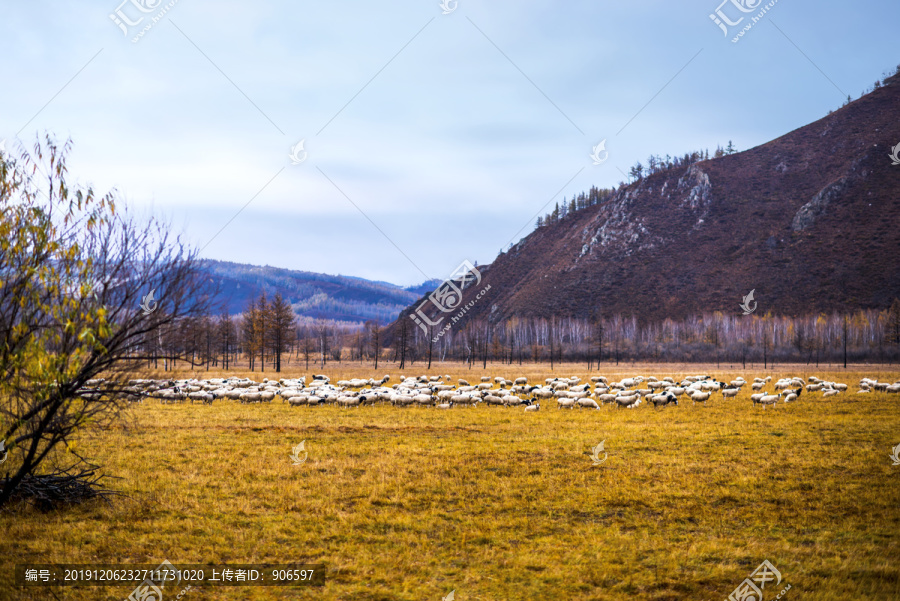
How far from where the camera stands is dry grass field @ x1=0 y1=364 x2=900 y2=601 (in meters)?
8.69

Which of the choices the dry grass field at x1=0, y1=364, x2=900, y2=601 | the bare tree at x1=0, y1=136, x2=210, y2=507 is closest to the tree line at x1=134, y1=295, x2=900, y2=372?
the dry grass field at x1=0, y1=364, x2=900, y2=601

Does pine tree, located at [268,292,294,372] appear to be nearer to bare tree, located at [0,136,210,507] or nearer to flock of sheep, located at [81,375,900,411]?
flock of sheep, located at [81,375,900,411]

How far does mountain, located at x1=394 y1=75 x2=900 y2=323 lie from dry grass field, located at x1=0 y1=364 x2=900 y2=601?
422 feet

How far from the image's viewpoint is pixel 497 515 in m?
11.8

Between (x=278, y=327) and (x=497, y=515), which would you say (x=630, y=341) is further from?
(x=497, y=515)

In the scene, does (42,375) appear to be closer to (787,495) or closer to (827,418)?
(787,495)

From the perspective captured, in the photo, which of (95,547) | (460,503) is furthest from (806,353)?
(95,547)

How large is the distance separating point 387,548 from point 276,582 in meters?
2.11

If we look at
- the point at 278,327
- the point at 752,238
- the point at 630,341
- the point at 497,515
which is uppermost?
the point at 752,238

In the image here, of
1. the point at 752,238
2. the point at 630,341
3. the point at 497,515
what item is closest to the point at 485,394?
the point at 497,515

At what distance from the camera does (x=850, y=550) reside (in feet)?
32.2

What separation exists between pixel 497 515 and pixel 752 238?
160m

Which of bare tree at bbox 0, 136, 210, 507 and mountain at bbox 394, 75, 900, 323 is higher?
mountain at bbox 394, 75, 900, 323

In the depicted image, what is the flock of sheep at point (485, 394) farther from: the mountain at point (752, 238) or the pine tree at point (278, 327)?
the mountain at point (752, 238)
